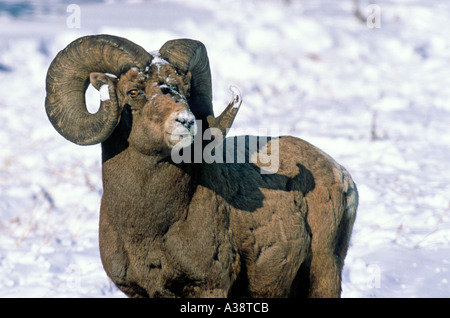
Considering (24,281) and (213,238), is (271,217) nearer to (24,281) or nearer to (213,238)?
(213,238)

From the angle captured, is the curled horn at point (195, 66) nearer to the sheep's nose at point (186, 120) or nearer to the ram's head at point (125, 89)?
the ram's head at point (125, 89)

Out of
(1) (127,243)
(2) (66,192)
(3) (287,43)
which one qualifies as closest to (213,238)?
(1) (127,243)

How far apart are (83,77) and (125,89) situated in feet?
1.28

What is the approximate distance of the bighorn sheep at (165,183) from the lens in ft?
14.8

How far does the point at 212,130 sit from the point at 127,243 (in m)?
1.02

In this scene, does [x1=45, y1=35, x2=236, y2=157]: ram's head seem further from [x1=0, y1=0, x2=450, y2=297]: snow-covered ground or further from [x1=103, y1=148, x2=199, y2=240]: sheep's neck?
[x1=0, y1=0, x2=450, y2=297]: snow-covered ground

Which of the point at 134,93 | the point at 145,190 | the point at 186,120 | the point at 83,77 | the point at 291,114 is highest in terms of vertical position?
the point at 83,77

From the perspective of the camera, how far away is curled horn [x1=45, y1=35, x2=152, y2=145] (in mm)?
4508

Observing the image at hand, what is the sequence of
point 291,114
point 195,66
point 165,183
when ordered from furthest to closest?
point 291,114, point 195,66, point 165,183

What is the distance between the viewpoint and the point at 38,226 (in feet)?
30.4

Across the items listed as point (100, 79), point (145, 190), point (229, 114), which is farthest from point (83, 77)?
point (229, 114)

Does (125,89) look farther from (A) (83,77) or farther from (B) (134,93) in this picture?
(A) (83,77)

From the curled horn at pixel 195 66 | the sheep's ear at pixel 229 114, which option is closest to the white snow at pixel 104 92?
the curled horn at pixel 195 66

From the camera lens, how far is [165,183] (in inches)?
182
